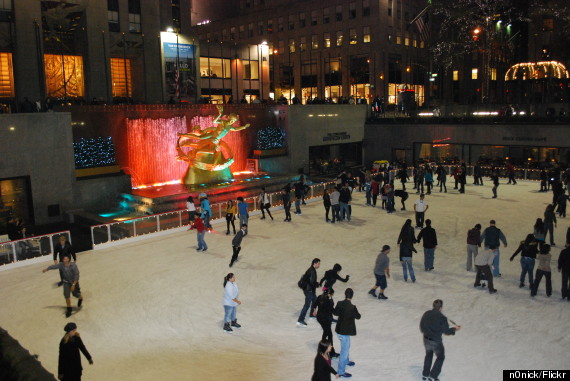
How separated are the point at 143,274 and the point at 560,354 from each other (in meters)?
9.79

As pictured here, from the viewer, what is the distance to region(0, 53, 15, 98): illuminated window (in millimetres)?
28828

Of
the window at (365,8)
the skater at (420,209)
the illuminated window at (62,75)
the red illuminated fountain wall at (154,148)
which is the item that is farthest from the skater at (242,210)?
the window at (365,8)

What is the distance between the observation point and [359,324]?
31.6 feet

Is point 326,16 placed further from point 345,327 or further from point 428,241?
point 345,327

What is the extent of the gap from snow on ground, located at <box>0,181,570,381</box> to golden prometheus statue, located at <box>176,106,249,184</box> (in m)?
9.41

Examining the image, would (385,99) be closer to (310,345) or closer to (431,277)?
(431,277)

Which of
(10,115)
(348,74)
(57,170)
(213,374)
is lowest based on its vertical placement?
(213,374)

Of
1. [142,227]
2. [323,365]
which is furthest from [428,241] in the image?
[142,227]

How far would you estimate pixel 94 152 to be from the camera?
79.3ft

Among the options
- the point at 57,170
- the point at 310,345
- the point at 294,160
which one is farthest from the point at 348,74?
the point at 310,345

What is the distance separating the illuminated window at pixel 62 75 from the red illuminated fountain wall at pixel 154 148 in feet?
30.0

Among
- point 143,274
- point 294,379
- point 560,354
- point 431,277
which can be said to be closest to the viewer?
point 294,379

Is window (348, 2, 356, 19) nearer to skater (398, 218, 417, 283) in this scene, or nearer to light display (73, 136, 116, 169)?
light display (73, 136, 116, 169)

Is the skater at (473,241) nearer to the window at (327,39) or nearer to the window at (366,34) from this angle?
the window at (366,34)
